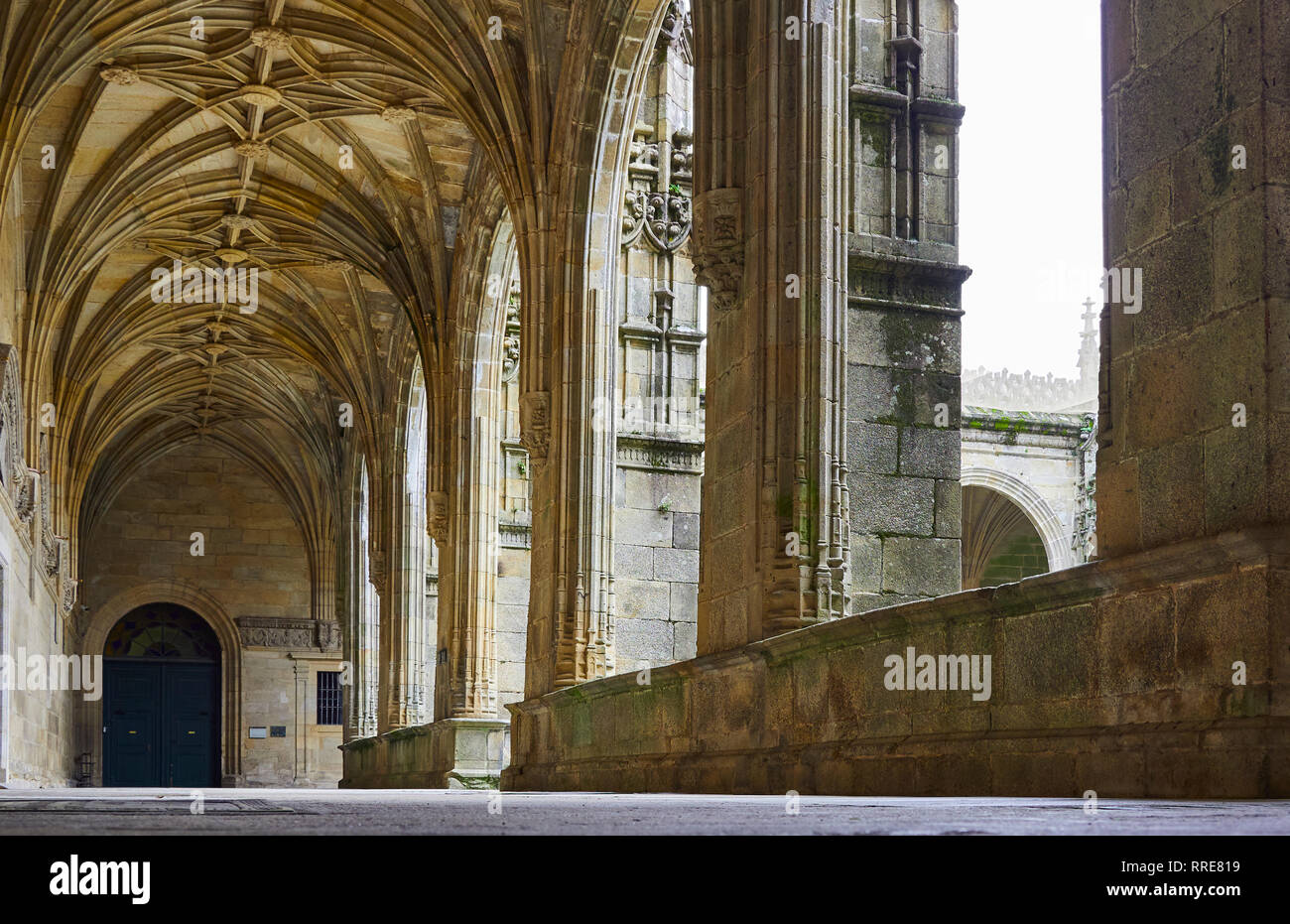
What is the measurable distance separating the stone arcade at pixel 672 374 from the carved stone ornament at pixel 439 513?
0.07 metres

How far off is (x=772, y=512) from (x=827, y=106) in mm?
Answer: 2354

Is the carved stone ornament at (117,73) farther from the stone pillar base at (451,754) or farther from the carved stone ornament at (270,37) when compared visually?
the stone pillar base at (451,754)

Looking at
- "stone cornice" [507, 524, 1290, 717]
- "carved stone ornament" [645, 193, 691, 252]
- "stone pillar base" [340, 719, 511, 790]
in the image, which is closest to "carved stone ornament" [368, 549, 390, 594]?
"stone pillar base" [340, 719, 511, 790]

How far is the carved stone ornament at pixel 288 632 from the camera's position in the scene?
111ft

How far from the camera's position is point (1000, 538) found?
2489cm

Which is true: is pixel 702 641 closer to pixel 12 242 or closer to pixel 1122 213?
pixel 1122 213

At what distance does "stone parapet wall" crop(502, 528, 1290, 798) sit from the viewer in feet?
14.5

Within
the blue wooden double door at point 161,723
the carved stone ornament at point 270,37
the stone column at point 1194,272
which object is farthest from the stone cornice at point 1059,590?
the blue wooden double door at point 161,723

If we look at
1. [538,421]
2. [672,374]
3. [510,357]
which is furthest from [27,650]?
[672,374]

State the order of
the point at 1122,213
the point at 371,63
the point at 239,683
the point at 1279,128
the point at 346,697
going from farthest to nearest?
1. the point at 239,683
2. the point at 346,697
3. the point at 371,63
4. the point at 1122,213
5. the point at 1279,128

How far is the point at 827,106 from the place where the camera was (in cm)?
898

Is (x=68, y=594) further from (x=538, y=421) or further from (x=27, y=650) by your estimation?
(x=538, y=421)

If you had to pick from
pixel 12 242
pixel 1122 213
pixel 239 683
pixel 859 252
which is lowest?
pixel 239 683
